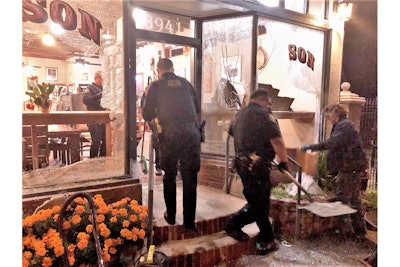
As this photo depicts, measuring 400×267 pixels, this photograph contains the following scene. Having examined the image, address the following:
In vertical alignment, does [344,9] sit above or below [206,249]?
above

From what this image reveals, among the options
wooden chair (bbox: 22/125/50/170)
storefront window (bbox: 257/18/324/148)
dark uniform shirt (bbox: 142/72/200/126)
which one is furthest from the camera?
storefront window (bbox: 257/18/324/148)

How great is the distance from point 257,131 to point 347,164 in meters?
1.34

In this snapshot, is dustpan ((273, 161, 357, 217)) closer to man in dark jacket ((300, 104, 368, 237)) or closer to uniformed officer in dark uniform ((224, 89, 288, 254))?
man in dark jacket ((300, 104, 368, 237))

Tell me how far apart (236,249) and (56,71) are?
7.47 feet

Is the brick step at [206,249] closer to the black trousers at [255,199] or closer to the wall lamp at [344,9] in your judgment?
the black trousers at [255,199]

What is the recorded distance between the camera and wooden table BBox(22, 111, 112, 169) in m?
2.40

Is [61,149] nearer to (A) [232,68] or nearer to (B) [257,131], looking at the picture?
(B) [257,131]

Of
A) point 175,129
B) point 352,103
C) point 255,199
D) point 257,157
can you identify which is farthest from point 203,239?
point 352,103

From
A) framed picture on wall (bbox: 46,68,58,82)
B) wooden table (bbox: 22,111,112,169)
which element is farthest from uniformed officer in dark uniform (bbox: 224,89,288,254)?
framed picture on wall (bbox: 46,68,58,82)

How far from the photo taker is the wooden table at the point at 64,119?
7.86 feet

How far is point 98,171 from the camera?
2.72 meters

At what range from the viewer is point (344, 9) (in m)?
4.17

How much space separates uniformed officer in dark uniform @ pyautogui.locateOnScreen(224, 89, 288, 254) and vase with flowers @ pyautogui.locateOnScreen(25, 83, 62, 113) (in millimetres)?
1725
